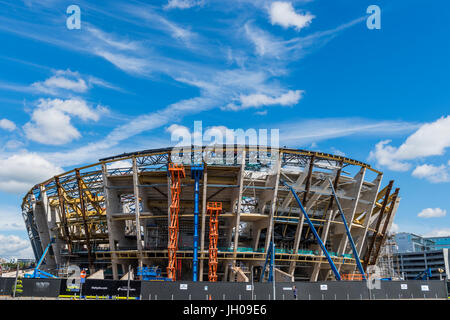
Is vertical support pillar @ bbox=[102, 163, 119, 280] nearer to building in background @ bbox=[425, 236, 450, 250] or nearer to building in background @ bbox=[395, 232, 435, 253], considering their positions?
building in background @ bbox=[395, 232, 435, 253]

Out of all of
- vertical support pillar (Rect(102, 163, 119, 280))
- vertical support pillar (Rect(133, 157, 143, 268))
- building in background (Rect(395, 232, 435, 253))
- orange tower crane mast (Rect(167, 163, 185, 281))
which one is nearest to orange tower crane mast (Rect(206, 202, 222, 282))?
orange tower crane mast (Rect(167, 163, 185, 281))

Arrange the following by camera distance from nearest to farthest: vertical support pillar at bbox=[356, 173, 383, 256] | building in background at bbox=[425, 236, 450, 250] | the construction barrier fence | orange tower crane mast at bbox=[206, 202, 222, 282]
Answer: the construction barrier fence
orange tower crane mast at bbox=[206, 202, 222, 282]
vertical support pillar at bbox=[356, 173, 383, 256]
building in background at bbox=[425, 236, 450, 250]

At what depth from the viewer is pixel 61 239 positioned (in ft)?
214

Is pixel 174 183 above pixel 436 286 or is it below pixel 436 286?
above

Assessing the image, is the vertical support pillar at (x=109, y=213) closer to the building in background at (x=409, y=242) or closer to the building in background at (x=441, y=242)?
the building in background at (x=409, y=242)

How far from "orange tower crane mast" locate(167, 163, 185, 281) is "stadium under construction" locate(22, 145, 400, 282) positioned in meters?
0.14

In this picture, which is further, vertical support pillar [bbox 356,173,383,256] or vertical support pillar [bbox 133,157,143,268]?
vertical support pillar [bbox 356,173,383,256]

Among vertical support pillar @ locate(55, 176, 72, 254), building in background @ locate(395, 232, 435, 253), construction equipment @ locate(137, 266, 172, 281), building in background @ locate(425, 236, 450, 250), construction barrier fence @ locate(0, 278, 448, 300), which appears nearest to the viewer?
construction barrier fence @ locate(0, 278, 448, 300)

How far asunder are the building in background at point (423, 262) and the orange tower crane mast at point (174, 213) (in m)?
100

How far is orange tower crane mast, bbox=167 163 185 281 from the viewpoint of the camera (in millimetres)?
50781
